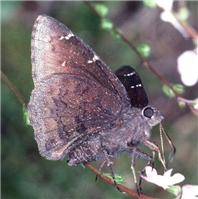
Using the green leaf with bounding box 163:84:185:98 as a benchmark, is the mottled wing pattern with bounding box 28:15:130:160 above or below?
above

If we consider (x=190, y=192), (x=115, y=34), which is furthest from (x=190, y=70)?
(x=190, y=192)

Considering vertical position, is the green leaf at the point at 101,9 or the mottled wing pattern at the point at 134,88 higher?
the green leaf at the point at 101,9

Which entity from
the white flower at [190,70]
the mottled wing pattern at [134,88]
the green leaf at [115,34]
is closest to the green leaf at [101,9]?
the green leaf at [115,34]

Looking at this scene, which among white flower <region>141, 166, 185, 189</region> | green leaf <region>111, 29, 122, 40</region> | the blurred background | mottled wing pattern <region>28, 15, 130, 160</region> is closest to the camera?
mottled wing pattern <region>28, 15, 130, 160</region>

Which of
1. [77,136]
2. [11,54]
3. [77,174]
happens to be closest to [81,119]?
[77,136]

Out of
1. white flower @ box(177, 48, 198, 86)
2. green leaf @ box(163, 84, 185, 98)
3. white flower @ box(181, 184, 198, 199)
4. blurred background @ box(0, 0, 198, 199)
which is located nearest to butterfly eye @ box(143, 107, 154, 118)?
white flower @ box(181, 184, 198, 199)

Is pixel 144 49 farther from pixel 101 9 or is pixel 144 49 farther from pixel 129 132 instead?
pixel 129 132

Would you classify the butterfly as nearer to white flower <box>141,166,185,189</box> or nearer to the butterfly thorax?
the butterfly thorax

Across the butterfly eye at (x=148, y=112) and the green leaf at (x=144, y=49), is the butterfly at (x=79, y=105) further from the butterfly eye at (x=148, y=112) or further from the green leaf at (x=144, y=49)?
the green leaf at (x=144, y=49)
